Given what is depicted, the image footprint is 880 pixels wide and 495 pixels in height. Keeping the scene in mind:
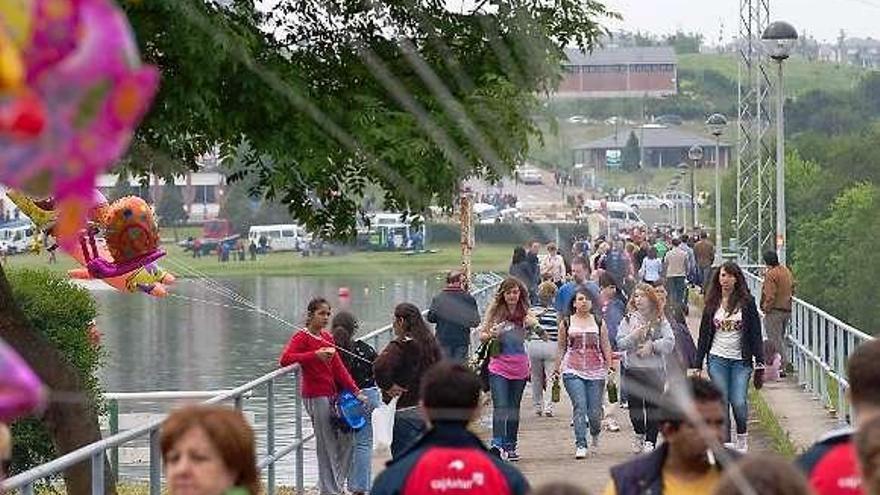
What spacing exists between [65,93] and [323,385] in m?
11.5

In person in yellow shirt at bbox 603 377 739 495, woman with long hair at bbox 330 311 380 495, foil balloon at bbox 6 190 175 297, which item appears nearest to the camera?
person in yellow shirt at bbox 603 377 739 495

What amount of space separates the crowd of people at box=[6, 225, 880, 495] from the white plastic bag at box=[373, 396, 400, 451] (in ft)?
0.25

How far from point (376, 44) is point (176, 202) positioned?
454cm

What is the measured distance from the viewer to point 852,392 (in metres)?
6.09

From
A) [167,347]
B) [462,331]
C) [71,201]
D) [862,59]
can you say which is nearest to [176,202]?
[462,331]

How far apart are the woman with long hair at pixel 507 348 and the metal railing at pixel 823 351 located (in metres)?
2.57

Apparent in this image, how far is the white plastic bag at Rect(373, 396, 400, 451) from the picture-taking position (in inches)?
543

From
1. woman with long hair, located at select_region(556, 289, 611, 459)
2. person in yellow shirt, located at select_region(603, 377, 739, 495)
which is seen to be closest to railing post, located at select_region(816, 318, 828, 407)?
woman with long hair, located at select_region(556, 289, 611, 459)

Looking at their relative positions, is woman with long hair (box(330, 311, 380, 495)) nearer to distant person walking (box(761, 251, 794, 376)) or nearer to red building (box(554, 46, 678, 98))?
red building (box(554, 46, 678, 98))

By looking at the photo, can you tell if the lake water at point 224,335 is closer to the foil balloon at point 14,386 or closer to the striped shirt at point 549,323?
the striped shirt at point 549,323

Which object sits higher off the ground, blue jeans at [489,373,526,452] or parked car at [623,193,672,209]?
parked car at [623,193,672,209]

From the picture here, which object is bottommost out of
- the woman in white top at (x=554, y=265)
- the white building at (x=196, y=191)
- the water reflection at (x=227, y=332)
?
the water reflection at (x=227, y=332)

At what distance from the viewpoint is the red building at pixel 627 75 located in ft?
79.2

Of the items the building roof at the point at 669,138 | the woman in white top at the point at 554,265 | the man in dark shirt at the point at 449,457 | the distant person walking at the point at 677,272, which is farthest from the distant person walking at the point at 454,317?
the building roof at the point at 669,138
